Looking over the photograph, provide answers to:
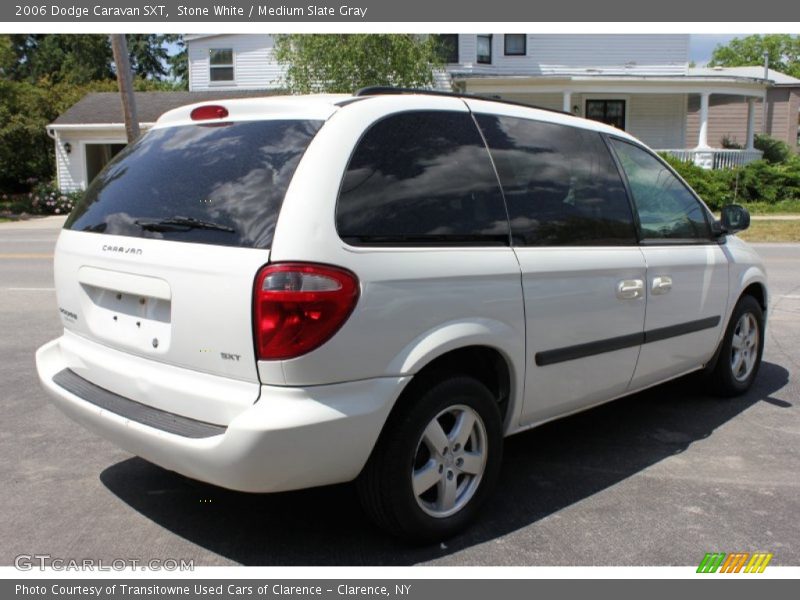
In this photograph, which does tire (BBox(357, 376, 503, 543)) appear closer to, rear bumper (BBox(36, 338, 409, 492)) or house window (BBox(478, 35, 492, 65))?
rear bumper (BBox(36, 338, 409, 492))

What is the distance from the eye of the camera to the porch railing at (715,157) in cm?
2536

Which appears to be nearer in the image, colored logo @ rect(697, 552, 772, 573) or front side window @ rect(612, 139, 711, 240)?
colored logo @ rect(697, 552, 772, 573)

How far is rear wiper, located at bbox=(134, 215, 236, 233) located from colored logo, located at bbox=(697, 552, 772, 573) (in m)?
2.44

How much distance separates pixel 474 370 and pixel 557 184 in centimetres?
110

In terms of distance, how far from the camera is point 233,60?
2803 centimetres

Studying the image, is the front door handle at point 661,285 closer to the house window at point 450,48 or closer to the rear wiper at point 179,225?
the rear wiper at point 179,225

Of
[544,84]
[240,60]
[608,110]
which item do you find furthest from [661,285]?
[240,60]

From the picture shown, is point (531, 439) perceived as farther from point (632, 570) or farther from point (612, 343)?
point (632, 570)

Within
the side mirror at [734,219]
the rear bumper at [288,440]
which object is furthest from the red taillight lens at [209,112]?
the side mirror at [734,219]

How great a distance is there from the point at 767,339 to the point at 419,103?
5.47m

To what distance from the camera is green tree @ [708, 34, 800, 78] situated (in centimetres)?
7436

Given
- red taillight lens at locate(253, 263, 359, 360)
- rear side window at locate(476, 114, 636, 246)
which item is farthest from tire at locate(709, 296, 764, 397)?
red taillight lens at locate(253, 263, 359, 360)

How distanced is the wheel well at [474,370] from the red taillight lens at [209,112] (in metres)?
1.46

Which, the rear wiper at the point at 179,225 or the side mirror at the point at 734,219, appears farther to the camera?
the side mirror at the point at 734,219
